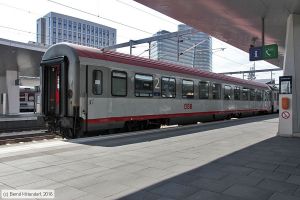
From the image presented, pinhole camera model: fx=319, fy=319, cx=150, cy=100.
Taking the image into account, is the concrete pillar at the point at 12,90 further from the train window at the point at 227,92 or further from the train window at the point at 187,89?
the train window at the point at 227,92

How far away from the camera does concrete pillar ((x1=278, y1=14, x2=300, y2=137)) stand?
455 inches

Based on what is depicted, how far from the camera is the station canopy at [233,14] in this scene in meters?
10.9

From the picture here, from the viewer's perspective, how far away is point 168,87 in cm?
1480

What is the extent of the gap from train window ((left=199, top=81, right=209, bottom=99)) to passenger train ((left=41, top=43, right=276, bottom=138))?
0.88ft

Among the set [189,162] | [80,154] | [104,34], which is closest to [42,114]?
[80,154]

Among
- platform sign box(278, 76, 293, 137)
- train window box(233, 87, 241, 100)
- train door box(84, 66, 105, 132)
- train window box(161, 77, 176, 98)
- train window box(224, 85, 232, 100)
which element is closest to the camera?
train door box(84, 66, 105, 132)

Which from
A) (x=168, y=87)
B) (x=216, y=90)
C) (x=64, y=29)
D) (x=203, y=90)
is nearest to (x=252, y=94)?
(x=216, y=90)

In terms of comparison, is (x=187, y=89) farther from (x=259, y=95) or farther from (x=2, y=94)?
(x=2, y=94)

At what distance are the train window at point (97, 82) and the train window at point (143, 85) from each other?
2.02 meters

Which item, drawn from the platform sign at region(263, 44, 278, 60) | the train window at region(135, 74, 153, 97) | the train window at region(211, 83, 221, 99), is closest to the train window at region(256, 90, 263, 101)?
the train window at region(211, 83, 221, 99)

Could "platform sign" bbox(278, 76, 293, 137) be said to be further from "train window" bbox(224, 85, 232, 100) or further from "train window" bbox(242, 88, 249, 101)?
"train window" bbox(242, 88, 249, 101)

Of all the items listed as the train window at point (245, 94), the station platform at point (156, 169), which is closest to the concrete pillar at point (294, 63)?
the station platform at point (156, 169)

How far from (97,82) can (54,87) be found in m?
1.72

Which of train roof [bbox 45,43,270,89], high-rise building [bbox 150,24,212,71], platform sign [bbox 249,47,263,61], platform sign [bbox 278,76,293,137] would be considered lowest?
platform sign [bbox 278,76,293,137]
